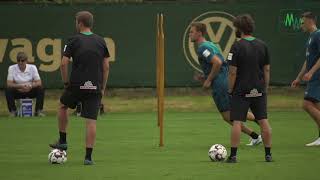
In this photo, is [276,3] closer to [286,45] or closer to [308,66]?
[286,45]

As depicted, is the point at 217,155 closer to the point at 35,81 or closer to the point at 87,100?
the point at 87,100

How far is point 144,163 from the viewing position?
12453 millimetres

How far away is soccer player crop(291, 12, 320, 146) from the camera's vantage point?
14469 millimetres

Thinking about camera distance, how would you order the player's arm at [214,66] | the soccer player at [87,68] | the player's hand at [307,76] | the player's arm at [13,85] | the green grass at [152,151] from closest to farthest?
the green grass at [152,151] < the soccer player at [87,68] < the player's arm at [214,66] < the player's hand at [307,76] < the player's arm at [13,85]

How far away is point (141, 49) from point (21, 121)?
454 cm

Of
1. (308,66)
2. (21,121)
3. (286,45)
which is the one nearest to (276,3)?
(286,45)

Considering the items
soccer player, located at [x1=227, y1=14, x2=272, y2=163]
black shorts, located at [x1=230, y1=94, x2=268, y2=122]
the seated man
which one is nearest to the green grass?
soccer player, located at [x1=227, y1=14, x2=272, y2=163]

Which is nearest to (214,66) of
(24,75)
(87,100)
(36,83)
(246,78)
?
(246,78)

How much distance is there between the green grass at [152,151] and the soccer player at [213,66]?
81 centimetres

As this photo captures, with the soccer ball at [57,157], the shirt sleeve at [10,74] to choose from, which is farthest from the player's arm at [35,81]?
the soccer ball at [57,157]

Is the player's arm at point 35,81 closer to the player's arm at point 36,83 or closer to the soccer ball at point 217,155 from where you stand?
the player's arm at point 36,83

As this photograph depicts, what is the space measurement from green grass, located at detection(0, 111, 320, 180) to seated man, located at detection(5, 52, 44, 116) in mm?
757

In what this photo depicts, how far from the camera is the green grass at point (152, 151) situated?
11.2m

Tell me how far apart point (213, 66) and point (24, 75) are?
883 cm
